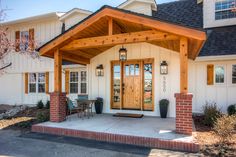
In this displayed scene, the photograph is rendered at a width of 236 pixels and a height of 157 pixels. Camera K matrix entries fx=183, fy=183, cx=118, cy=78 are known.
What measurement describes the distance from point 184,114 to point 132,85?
404 centimetres

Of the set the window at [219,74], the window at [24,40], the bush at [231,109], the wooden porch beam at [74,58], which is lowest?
the bush at [231,109]

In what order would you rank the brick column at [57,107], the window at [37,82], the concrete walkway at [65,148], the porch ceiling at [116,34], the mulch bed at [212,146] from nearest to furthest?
1. the mulch bed at [212,146]
2. the concrete walkway at [65,148]
3. the porch ceiling at [116,34]
4. the brick column at [57,107]
5. the window at [37,82]

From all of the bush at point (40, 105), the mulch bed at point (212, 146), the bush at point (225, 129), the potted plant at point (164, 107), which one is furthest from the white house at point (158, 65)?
the bush at point (225, 129)

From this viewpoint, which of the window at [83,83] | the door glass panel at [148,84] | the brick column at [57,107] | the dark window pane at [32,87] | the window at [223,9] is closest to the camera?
the brick column at [57,107]

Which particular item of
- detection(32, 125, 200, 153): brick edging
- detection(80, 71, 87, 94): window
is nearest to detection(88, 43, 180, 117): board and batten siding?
detection(80, 71, 87, 94): window

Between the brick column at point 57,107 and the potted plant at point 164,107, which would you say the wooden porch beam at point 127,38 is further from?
the potted plant at point 164,107

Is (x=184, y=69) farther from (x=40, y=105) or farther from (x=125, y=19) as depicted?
(x=40, y=105)

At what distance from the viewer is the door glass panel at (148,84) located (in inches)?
356

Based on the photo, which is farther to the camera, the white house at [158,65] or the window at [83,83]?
the window at [83,83]

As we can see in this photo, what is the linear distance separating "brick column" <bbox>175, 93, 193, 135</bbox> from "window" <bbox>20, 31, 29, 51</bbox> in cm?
1072

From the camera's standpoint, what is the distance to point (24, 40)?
1191cm

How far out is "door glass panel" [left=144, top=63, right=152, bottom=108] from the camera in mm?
9055

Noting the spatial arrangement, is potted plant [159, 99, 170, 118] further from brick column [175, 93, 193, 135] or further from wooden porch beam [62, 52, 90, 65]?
wooden porch beam [62, 52, 90, 65]

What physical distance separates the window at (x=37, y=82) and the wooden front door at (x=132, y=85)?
6.43 m
